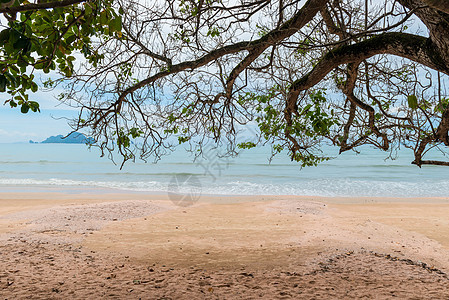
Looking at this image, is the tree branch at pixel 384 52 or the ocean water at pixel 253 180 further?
the ocean water at pixel 253 180

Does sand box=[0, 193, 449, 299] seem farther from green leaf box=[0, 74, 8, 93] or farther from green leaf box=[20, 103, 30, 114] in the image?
green leaf box=[0, 74, 8, 93]

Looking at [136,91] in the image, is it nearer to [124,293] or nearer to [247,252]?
[124,293]

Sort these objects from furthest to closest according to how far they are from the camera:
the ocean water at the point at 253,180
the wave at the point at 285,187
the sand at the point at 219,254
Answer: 1. the ocean water at the point at 253,180
2. the wave at the point at 285,187
3. the sand at the point at 219,254

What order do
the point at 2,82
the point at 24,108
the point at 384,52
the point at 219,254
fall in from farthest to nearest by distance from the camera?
the point at 219,254 → the point at 384,52 → the point at 24,108 → the point at 2,82

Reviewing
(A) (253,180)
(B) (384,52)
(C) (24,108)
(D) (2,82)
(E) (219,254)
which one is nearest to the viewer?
(D) (2,82)

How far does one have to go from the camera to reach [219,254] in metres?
6.59

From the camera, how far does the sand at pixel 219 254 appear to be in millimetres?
4609

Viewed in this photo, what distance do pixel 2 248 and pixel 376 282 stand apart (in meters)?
6.82

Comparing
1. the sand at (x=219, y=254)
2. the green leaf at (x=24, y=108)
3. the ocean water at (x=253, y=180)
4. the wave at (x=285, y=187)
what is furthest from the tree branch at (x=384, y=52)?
the wave at (x=285, y=187)

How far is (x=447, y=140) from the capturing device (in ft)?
12.8

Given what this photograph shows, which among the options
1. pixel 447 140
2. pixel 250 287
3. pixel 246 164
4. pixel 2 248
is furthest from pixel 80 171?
pixel 447 140

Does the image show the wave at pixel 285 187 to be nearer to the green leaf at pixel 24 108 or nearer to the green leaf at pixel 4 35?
the green leaf at pixel 24 108

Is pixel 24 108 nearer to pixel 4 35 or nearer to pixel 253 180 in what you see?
pixel 4 35

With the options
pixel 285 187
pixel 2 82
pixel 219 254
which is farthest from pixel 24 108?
pixel 285 187
